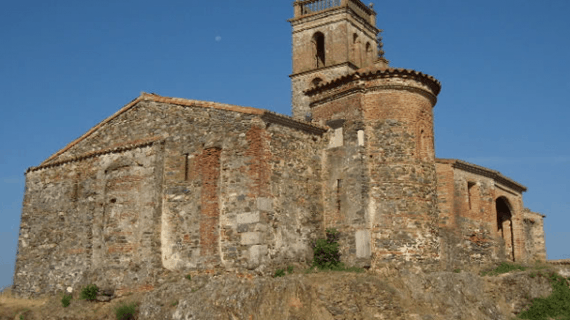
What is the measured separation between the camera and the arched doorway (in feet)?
84.9

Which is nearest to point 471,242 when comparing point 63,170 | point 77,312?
point 77,312

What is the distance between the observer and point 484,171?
23.6 metres

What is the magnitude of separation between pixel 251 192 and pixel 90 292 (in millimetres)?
6345

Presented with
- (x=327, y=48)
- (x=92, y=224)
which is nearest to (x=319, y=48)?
(x=327, y=48)

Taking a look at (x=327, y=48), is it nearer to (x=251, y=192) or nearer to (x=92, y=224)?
(x=251, y=192)

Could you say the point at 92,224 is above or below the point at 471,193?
below

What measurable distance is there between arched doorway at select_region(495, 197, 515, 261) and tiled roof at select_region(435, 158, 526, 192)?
33.6 inches

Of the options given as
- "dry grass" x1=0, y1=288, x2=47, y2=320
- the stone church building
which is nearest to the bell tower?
the stone church building

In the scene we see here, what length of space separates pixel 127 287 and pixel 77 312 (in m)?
1.69

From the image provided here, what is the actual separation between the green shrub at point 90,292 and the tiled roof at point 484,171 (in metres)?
12.5

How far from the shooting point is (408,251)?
1841 cm

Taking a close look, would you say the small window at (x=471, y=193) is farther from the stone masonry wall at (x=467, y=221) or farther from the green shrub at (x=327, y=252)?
the green shrub at (x=327, y=252)

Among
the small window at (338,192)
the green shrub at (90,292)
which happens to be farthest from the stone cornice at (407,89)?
the green shrub at (90,292)

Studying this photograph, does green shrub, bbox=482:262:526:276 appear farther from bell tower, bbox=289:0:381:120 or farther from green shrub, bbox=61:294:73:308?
green shrub, bbox=61:294:73:308
